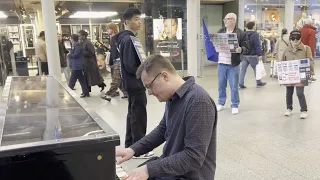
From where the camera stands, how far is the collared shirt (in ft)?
4.77

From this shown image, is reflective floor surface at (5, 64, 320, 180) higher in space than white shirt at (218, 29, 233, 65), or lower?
lower

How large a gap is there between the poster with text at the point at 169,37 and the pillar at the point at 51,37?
12.2ft

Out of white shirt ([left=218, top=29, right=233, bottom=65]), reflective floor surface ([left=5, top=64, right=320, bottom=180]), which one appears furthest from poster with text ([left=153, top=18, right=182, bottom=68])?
white shirt ([left=218, top=29, right=233, bottom=65])

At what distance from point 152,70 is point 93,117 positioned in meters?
0.38

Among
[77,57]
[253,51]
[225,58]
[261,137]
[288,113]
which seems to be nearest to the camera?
[261,137]

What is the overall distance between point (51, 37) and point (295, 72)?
5666mm

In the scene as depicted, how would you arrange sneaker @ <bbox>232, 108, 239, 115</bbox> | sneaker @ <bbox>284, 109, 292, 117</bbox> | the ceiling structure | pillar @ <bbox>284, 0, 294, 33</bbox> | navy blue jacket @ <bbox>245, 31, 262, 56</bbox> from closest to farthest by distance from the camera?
sneaker @ <bbox>284, 109, 292, 117</bbox>, sneaker @ <bbox>232, 108, 239, 115</bbox>, navy blue jacket @ <bbox>245, 31, 262, 56</bbox>, the ceiling structure, pillar @ <bbox>284, 0, 294, 33</bbox>

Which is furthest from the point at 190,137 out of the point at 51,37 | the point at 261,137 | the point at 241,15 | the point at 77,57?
the point at 241,15

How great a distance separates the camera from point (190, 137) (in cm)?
146

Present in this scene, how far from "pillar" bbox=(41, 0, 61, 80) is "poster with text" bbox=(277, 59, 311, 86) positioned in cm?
518

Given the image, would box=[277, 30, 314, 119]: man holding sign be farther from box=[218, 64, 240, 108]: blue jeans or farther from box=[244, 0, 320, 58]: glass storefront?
box=[244, 0, 320, 58]: glass storefront

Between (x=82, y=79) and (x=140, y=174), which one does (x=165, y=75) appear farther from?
(x=82, y=79)

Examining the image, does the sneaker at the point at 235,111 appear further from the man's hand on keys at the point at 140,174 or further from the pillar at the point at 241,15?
the pillar at the point at 241,15

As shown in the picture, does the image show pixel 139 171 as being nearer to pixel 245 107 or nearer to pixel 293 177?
pixel 293 177
